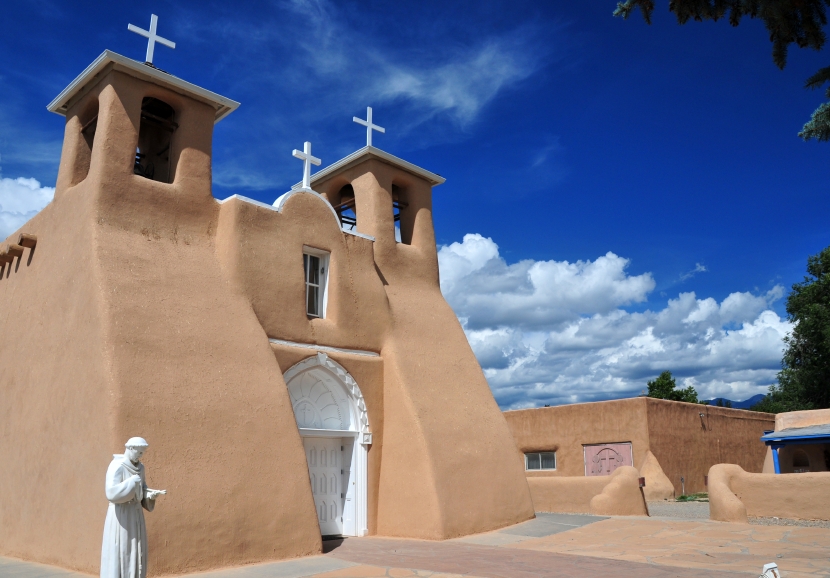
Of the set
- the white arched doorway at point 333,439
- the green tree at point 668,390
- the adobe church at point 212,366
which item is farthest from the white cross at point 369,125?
the green tree at point 668,390

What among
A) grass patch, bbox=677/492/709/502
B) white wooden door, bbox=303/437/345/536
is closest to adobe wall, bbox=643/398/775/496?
grass patch, bbox=677/492/709/502

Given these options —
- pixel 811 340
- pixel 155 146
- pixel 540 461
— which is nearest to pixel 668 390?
pixel 811 340

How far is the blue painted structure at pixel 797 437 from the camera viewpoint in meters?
17.5

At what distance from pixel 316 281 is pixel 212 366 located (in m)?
3.58

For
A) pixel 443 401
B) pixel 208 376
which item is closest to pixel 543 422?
pixel 443 401

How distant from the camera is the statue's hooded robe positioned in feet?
18.0

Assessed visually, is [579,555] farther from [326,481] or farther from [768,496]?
[768,496]

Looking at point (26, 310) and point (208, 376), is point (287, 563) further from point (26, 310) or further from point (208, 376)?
point (26, 310)

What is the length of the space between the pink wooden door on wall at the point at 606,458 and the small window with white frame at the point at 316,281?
1248cm

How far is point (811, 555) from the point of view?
861 centimetres

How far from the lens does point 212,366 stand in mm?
9562

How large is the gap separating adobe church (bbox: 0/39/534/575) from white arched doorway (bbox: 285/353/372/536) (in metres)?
0.03

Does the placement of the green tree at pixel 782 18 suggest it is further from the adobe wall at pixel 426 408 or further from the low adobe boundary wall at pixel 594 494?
the low adobe boundary wall at pixel 594 494

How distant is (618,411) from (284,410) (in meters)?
14.0
